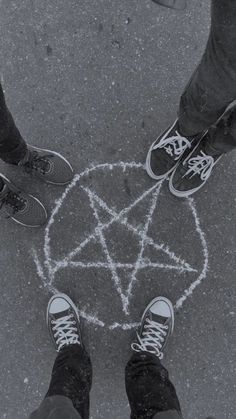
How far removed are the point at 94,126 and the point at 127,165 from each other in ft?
1.00

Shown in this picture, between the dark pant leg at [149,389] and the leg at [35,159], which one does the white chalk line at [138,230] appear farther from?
the dark pant leg at [149,389]

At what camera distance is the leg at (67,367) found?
1551mm

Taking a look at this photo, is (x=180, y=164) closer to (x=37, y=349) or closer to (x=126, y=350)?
(x=126, y=350)

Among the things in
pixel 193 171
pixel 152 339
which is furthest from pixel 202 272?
pixel 193 171

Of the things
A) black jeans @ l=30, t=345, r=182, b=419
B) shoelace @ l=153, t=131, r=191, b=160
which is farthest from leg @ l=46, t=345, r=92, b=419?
shoelace @ l=153, t=131, r=191, b=160

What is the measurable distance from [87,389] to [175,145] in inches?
51.4

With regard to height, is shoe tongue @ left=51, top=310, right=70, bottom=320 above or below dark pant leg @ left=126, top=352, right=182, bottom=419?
below

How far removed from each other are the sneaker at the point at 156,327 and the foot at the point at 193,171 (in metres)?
0.63

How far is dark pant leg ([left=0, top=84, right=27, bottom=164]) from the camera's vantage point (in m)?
1.57

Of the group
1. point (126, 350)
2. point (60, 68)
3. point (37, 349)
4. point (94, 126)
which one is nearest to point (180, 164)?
point (94, 126)

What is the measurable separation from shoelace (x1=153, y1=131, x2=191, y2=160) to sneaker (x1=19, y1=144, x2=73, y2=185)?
547mm

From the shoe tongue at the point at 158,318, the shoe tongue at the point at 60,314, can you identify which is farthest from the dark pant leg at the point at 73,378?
the shoe tongue at the point at 158,318

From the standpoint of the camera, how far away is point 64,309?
2.14 metres

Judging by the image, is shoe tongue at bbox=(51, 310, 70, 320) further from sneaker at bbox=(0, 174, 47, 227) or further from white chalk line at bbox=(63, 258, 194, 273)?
sneaker at bbox=(0, 174, 47, 227)
